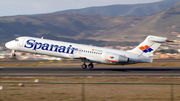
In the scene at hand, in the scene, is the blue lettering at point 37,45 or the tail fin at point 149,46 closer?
the tail fin at point 149,46

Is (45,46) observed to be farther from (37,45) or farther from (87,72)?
(87,72)

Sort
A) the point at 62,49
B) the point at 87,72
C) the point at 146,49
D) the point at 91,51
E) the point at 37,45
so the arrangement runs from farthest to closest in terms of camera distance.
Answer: the point at 37,45, the point at 91,51, the point at 62,49, the point at 146,49, the point at 87,72

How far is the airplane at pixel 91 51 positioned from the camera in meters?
32.1

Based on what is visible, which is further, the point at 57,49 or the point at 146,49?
the point at 57,49

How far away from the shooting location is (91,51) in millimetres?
33750

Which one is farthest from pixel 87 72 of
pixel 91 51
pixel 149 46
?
pixel 149 46

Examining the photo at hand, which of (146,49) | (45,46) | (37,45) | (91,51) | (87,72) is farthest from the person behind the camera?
(37,45)

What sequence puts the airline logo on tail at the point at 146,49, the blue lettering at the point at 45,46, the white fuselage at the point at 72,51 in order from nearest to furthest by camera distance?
the airline logo on tail at the point at 146,49 < the white fuselage at the point at 72,51 < the blue lettering at the point at 45,46

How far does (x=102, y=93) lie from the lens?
1453cm

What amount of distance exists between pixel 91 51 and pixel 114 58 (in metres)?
3.54

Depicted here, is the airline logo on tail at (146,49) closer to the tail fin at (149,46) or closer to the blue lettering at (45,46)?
the tail fin at (149,46)

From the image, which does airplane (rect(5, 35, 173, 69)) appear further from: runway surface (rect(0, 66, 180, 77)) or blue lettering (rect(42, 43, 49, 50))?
runway surface (rect(0, 66, 180, 77))

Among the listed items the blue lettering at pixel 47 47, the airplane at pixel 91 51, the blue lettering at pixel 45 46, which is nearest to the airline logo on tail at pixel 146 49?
the airplane at pixel 91 51

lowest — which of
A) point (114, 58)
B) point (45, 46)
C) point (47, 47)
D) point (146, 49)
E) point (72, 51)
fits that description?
point (114, 58)
